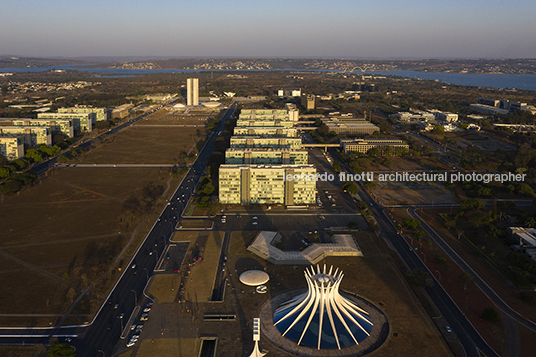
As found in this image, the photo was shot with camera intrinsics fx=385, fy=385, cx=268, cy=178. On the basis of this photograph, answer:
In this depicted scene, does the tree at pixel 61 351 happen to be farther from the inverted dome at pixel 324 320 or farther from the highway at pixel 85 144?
the highway at pixel 85 144

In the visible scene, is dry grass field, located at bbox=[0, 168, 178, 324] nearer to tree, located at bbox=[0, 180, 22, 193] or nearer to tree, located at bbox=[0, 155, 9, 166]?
tree, located at bbox=[0, 180, 22, 193]

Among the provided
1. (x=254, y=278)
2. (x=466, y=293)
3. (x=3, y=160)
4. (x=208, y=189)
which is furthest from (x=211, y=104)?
(x=466, y=293)

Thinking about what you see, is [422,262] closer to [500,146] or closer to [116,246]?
[116,246]

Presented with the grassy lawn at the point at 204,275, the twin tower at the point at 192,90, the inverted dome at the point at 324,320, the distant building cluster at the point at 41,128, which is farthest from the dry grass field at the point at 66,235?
the twin tower at the point at 192,90

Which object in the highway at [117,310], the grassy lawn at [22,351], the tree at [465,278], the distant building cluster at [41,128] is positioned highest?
the distant building cluster at [41,128]

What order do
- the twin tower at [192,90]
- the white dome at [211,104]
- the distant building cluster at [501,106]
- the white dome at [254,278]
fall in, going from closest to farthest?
1. the white dome at [254,278]
2. the distant building cluster at [501,106]
3. the white dome at [211,104]
4. the twin tower at [192,90]
